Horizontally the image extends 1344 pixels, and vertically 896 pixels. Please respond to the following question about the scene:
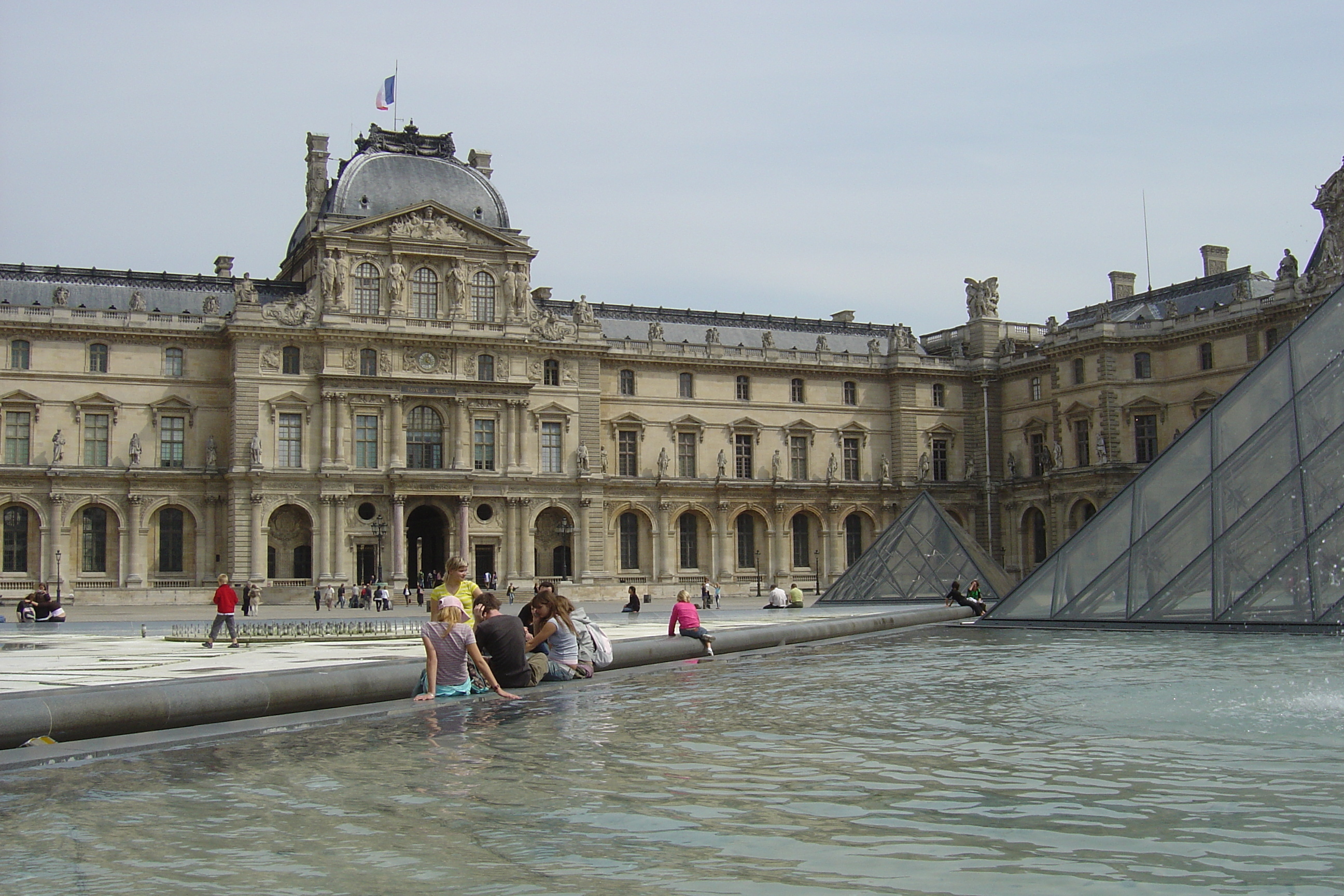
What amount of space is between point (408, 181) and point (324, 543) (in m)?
16.0

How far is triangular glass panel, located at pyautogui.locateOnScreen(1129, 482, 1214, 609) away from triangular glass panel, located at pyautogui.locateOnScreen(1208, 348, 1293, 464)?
38.6 inches

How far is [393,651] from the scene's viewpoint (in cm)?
2139

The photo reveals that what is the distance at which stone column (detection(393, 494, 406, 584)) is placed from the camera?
175ft

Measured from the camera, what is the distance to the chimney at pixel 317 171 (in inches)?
2309

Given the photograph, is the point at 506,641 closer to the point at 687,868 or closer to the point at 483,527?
the point at 687,868

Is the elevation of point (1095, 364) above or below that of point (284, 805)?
above

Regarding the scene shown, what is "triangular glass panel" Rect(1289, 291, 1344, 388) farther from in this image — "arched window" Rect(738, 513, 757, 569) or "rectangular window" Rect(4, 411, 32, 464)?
"rectangular window" Rect(4, 411, 32, 464)

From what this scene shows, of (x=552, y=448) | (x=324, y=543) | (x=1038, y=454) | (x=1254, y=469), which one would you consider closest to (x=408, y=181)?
(x=552, y=448)

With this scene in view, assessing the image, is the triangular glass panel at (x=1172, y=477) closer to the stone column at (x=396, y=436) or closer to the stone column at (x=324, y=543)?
the stone column at (x=396, y=436)

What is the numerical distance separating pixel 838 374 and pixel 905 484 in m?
6.37

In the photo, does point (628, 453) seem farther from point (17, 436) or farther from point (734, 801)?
point (734, 801)

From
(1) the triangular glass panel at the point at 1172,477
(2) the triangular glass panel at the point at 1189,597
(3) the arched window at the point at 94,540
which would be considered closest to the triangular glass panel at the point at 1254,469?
(1) the triangular glass panel at the point at 1172,477

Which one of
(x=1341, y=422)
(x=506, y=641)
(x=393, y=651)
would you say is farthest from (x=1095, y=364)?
(x=506, y=641)

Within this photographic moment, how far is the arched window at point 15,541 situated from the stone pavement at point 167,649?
1091cm
